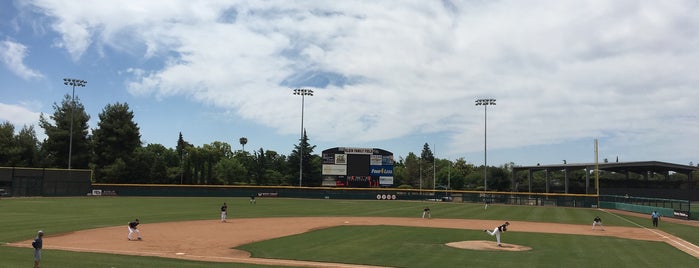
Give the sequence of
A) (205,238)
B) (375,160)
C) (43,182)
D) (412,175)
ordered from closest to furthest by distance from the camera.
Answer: (205,238) → (43,182) → (375,160) → (412,175)

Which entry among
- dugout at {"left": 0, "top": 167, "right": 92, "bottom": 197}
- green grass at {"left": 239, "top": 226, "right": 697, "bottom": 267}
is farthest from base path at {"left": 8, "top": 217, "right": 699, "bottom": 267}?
dugout at {"left": 0, "top": 167, "right": 92, "bottom": 197}

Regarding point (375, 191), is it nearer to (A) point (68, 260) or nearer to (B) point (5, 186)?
(B) point (5, 186)

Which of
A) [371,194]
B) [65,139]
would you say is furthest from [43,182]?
[371,194]

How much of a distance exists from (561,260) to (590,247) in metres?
5.89

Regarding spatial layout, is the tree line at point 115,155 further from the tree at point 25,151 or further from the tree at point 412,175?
the tree at point 412,175


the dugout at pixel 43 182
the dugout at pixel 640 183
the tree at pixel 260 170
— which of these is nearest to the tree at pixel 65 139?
the dugout at pixel 43 182

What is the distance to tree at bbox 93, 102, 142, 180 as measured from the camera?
99500mm

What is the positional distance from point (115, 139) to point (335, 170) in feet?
156

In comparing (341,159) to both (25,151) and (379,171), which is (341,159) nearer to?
(379,171)

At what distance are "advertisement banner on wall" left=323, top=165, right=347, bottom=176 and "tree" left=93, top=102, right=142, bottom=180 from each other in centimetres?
4248

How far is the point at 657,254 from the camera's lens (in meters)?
24.0

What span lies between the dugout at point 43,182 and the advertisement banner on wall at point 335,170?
37283mm

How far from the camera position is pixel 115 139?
326 feet

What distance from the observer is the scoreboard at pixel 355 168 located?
82062 mm
